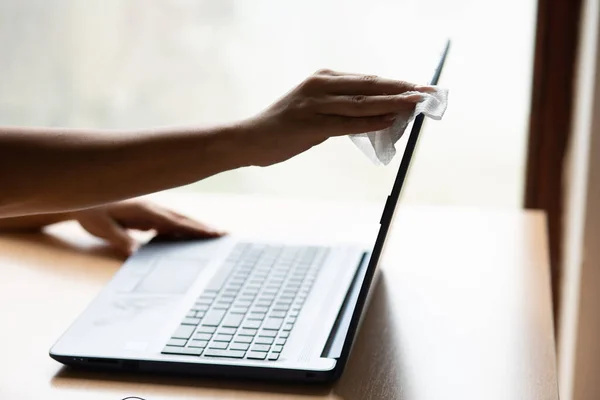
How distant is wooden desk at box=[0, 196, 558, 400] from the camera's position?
0.84 metres

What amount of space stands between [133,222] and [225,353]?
42cm

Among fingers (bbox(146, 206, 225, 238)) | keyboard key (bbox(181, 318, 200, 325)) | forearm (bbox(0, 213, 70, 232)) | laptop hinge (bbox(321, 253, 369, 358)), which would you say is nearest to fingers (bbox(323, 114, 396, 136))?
laptop hinge (bbox(321, 253, 369, 358))

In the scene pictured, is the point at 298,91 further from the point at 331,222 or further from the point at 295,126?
the point at 331,222

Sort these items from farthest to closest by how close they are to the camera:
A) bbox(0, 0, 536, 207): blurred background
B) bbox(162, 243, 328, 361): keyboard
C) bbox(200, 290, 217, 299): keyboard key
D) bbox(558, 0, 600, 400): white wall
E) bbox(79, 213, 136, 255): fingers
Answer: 1. bbox(0, 0, 536, 207): blurred background
2. bbox(558, 0, 600, 400): white wall
3. bbox(79, 213, 136, 255): fingers
4. bbox(200, 290, 217, 299): keyboard key
5. bbox(162, 243, 328, 361): keyboard

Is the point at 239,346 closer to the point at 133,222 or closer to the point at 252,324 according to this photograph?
the point at 252,324

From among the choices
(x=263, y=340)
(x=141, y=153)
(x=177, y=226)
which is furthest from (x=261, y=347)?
(x=177, y=226)

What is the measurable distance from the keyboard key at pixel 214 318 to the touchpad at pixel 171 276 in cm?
8

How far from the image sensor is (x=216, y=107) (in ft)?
6.36

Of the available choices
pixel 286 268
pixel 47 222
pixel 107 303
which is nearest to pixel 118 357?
pixel 107 303

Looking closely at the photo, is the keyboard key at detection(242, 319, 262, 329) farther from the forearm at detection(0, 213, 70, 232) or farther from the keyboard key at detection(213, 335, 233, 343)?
the forearm at detection(0, 213, 70, 232)

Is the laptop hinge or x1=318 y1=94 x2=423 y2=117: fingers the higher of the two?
x1=318 y1=94 x2=423 y2=117: fingers

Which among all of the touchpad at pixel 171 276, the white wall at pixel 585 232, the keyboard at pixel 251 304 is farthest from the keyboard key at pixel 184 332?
the white wall at pixel 585 232

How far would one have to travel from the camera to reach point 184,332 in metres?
0.91

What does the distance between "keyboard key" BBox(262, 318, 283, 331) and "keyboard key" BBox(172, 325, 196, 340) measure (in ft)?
0.25
